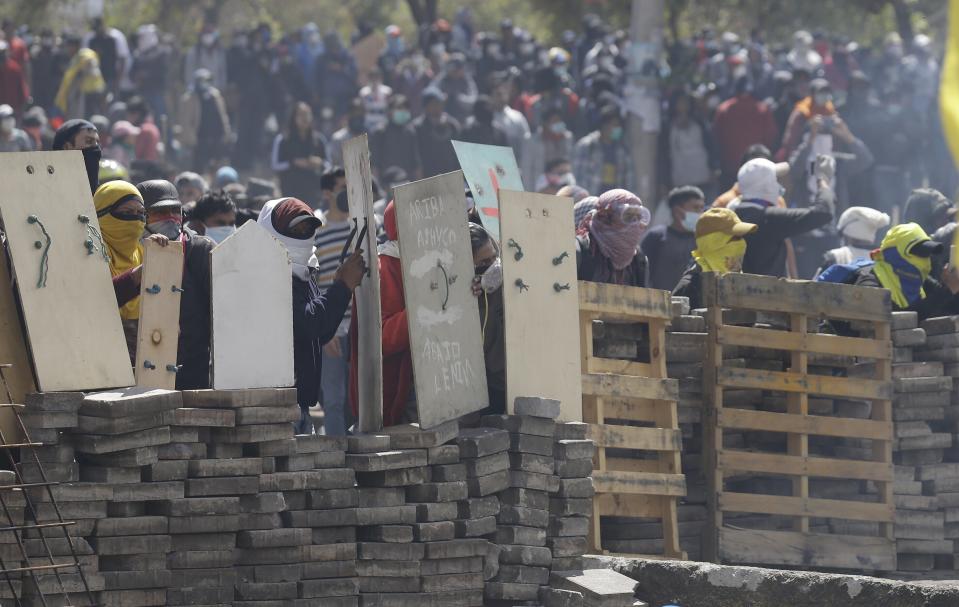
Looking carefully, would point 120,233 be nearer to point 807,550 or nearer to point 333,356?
point 333,356

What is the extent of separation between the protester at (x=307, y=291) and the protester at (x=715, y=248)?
2.96 metres

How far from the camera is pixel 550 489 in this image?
8.47m

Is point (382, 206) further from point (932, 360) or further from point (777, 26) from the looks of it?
point (777, 26)

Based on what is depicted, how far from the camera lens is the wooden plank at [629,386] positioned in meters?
9.41

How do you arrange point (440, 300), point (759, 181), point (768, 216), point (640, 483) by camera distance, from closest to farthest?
point (440, 300), point (640, 483), point (768, 216), point (759, 181)

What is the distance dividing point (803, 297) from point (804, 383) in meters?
0.49

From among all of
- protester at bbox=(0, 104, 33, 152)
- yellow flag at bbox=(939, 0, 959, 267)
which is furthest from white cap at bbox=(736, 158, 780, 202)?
protester at bbox=(0, 104, 33, 152)

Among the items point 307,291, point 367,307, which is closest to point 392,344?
point 367,307

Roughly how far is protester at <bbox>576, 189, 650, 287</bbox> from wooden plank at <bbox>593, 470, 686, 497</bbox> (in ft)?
3.70

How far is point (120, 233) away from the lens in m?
7.88

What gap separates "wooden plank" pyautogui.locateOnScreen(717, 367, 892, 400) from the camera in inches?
401

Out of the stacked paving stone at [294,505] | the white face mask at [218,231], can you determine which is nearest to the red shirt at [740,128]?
the white face mask at [218,231]

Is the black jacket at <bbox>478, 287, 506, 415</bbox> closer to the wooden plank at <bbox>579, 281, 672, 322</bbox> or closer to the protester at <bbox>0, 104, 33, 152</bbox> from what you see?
the wooden plank at <bbox>579, 281, 672, 322</bbox>

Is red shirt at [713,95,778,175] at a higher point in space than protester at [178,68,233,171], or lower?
lower
